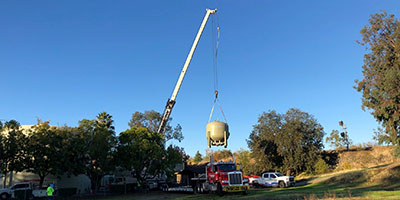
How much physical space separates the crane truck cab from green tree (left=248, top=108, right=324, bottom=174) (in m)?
30.5

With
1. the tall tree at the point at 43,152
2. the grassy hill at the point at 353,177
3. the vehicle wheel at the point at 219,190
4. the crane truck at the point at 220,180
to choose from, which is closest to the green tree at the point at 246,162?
the grassy hill at the point at 353,177

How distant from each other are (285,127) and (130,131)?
30.1 meters

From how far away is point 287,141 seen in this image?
55094 millimetres

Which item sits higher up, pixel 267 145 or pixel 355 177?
pixel 267 145

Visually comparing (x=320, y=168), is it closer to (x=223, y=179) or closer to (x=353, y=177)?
(x=353, y=177)

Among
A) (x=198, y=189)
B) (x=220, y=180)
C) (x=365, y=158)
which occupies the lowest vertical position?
(x=198, y=189)

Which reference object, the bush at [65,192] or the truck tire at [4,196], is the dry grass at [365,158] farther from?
the truck tire at [4,196]

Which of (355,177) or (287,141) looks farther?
(287,141)

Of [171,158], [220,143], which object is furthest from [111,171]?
[220,143]

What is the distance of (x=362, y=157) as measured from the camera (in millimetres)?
59062

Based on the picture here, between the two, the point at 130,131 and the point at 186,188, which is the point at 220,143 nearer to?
the point at 186,188

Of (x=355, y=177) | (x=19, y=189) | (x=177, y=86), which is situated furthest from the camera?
(x=177, y=86)

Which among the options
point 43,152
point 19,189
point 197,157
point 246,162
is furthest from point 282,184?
point 197,157

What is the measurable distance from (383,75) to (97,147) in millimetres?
34743
